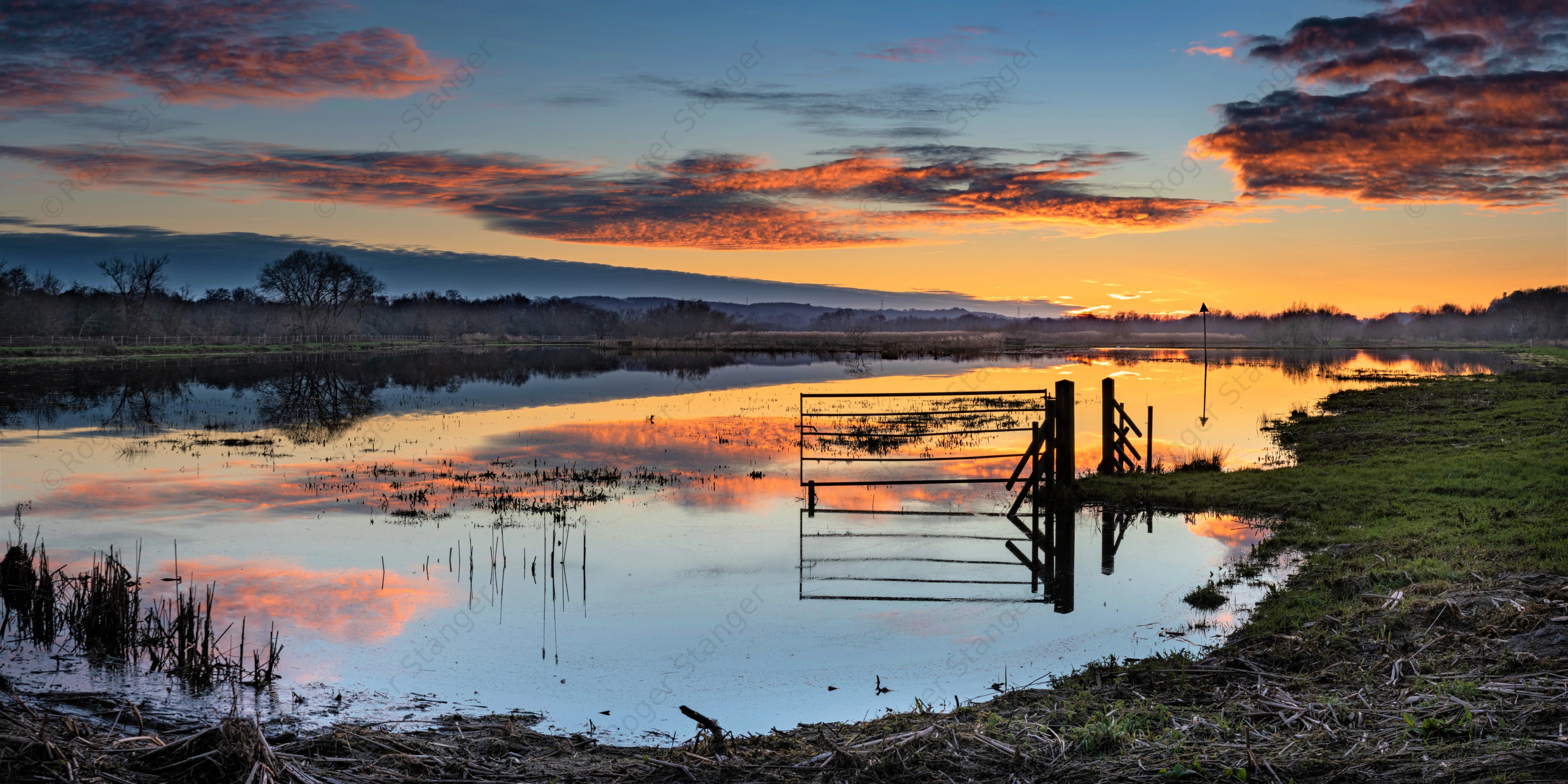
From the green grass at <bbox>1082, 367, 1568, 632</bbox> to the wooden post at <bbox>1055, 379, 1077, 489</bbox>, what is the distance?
57.2 inches

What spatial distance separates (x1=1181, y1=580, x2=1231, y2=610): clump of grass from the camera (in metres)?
12.7

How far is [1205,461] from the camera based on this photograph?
25.8m

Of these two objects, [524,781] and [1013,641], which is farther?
[1013,641]

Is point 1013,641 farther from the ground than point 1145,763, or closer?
closer

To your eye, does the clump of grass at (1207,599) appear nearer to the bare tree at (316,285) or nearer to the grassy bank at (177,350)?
the grassy bank at (177,350)

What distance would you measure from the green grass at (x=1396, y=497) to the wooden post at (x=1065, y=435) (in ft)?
4.77

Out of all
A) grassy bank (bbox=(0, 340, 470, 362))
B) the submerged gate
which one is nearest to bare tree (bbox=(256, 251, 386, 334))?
grassy bank (bbox=(0, 340, 470, 362))

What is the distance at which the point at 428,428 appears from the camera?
36.4 metres

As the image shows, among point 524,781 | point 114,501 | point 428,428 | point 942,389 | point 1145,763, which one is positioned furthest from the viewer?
point 942,389

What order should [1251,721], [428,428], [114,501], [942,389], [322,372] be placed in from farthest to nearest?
[322,372] → [942,389] → [428,428] → [114,501] → [1251,721]

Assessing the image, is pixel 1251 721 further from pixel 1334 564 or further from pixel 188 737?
pixel 188 737

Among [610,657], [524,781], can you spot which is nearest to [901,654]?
[610,657]

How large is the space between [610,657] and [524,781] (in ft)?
13.5

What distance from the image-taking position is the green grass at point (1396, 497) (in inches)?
471
